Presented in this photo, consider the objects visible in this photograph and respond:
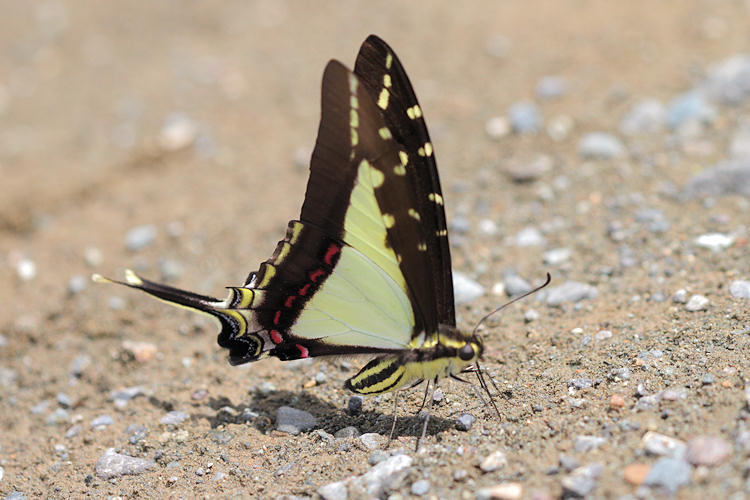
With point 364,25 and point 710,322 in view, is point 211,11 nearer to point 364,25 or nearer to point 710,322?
point 364,25

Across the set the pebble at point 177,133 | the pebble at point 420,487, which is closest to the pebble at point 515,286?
the pebble at point 420,487

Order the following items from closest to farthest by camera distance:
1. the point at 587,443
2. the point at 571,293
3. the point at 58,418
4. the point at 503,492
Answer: the point at 503,492 → the point at 587,443 → the point at 58,418 → the point at 571,293

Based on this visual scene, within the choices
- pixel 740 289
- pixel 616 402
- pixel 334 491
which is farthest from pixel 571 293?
pixel 334 491

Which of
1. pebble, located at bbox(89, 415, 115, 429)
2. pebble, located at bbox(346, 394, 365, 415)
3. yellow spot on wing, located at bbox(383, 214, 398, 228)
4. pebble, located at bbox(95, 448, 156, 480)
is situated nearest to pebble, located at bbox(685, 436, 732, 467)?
yellow spot on wing, located at bbox(383, 214, 398, 228)

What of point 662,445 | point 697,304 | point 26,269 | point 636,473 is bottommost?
point 636,473

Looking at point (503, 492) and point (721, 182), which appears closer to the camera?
point (503, 492)

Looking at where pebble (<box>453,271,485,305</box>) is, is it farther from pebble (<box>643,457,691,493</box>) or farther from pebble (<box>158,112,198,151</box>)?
pebble (<box>158,112,198,151</box>)

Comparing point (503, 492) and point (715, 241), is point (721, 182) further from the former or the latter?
point (503, 492)
